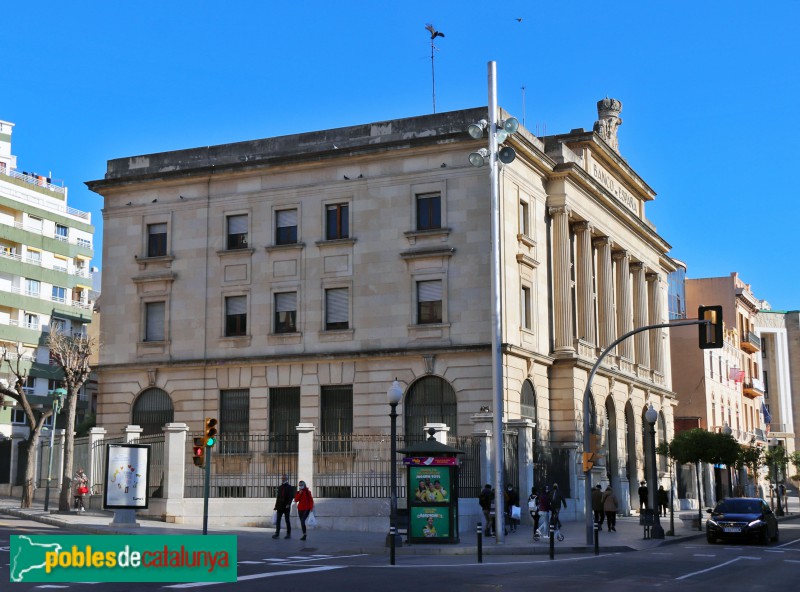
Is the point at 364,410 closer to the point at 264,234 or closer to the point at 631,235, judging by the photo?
the point at 264,234

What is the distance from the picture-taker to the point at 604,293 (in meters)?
52.9

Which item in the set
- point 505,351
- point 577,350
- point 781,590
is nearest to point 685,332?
point 577,350

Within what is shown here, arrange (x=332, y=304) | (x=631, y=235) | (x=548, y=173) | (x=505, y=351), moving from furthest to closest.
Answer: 1. (x=631, y=235)
2. (x=548, y=173)
3. (x=332, y=304)
4. (x=505, y=351)

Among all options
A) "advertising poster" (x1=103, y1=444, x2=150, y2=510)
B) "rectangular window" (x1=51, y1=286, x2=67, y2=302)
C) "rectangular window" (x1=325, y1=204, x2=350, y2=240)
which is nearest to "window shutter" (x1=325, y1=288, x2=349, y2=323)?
"rectangular window" (x1=325, y1=204, x2=350, y2=240)

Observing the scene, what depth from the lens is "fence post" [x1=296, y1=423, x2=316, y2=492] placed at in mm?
33688

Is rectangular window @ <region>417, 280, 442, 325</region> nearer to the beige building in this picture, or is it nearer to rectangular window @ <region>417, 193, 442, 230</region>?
the beige building

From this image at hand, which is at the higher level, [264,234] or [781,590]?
[264,234]

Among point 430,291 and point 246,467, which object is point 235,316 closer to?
point 246,467

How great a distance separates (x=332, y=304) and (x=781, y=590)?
87.7 feet

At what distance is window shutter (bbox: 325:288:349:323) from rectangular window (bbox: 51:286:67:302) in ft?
117

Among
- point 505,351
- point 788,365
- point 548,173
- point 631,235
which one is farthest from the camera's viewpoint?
point 788,365

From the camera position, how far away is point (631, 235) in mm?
57562

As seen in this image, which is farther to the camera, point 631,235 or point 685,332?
point 685,332

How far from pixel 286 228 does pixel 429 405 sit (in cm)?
987
